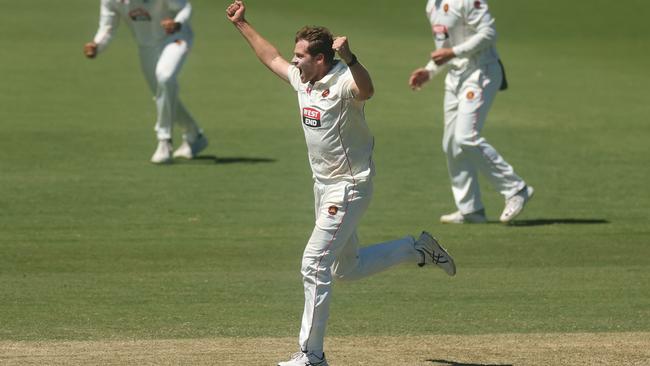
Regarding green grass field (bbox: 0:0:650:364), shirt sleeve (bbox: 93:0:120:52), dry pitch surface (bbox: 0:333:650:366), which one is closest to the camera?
dry pitch surface (bbox: 0:333:650:366)

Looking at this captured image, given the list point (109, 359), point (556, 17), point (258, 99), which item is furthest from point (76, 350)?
point (556, 17)

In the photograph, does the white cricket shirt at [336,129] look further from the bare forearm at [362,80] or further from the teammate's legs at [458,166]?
the teammate's legs at [458,166]

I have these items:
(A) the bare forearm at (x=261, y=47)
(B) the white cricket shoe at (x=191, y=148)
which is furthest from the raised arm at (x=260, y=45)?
(B) the white cricket shoe at (x=191, y=148)

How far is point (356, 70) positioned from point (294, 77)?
83cm

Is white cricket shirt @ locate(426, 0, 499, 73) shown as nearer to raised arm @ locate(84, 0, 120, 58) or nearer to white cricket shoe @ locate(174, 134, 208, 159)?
white cricket shoe @ locate(174, 134, 208, 159)

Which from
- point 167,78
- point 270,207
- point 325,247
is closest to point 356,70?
point 325,247

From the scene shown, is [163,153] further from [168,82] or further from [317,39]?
[317,39]

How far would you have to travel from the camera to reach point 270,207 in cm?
1513

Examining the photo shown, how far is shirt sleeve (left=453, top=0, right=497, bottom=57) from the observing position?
551 inches

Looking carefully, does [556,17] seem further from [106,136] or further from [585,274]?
[585,274]

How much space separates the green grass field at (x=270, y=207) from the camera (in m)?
10.8

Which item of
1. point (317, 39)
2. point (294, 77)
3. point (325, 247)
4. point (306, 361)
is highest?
point (317, 39)

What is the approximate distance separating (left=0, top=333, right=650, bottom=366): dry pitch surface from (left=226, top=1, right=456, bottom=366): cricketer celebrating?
572mm

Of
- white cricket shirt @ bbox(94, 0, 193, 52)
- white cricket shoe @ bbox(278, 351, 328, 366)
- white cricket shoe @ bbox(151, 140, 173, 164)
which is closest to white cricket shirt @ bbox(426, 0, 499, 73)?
white cricket shirt @ bbox(94, 0, 193, 52)
